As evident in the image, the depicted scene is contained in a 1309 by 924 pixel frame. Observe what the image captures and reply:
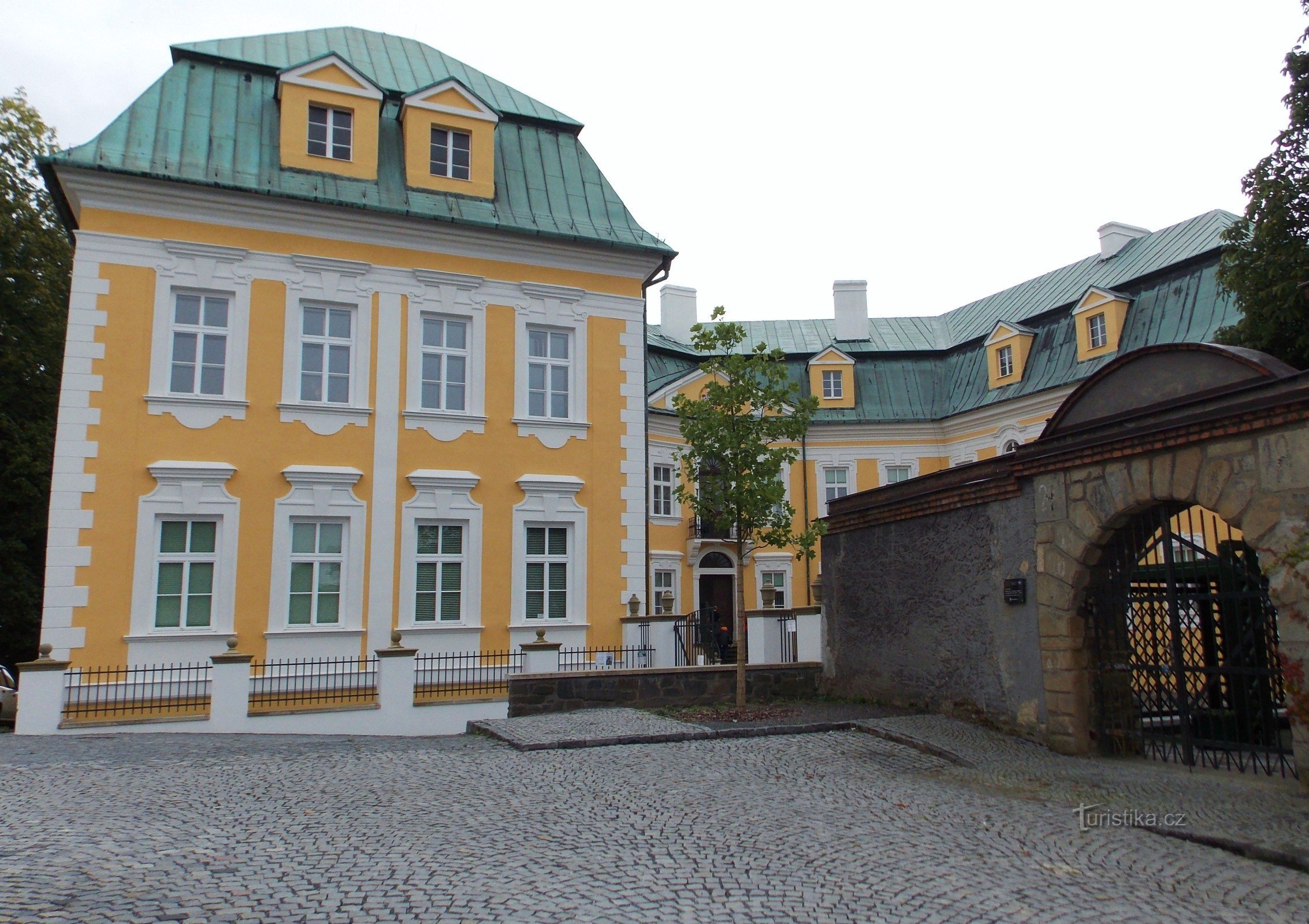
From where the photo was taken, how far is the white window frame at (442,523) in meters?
16.0

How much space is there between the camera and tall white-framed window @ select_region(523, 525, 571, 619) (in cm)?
1695

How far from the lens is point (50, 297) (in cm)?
2372

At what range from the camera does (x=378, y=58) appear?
19359 mm

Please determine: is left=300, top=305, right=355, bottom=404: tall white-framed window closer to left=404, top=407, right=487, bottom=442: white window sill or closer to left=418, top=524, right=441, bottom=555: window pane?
left=404, top=407, right=487, bottom=442: white window sill

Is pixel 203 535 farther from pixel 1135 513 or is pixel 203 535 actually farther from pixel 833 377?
pixel 833 377

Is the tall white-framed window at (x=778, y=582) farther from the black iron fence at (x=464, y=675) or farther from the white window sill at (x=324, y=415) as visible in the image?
the white window sill at (x=324, y=415)

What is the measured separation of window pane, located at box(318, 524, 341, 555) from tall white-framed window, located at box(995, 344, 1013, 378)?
22.1 metres

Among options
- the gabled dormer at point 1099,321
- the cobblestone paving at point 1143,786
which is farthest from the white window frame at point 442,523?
the gabled dormer at point 1099,321

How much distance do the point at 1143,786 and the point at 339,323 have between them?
1339 cm

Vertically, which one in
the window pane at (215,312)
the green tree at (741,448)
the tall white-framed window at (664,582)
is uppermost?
the window pane at (215,312)

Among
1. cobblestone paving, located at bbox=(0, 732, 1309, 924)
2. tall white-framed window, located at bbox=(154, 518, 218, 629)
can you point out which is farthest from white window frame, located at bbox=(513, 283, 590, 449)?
cobblestone paving, located at bbox=(0, 732, 1309, 924)

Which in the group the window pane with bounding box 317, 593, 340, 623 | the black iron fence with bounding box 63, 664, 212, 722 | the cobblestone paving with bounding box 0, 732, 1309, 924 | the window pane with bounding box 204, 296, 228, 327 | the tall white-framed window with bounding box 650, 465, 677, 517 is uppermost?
the window pane with bounding box 204, 296, 228, 327

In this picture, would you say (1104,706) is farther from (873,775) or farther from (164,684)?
(164,684)

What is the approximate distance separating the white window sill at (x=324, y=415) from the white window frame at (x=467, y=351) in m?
0.74
